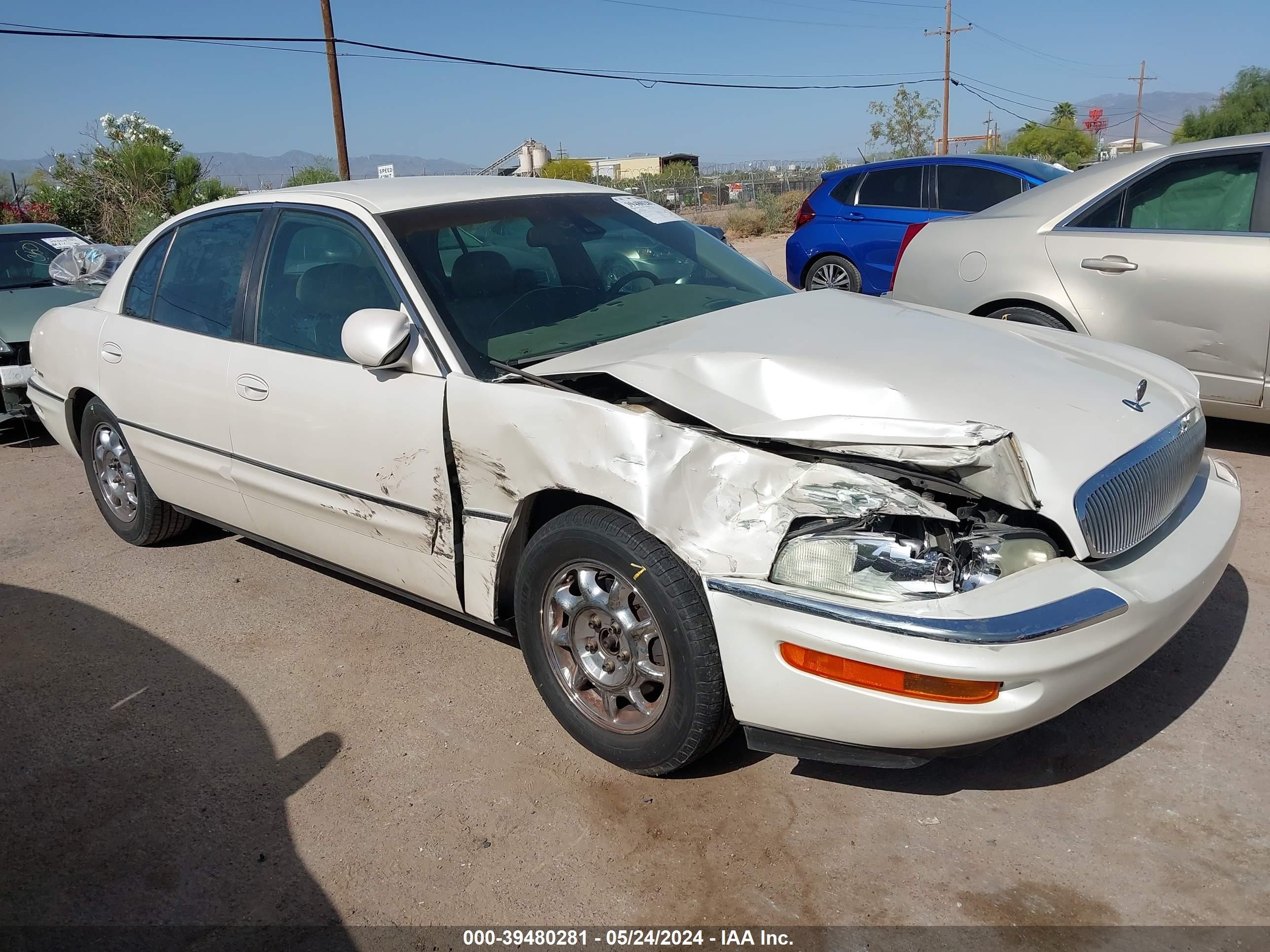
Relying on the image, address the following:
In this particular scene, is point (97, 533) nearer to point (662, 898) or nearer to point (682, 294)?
point (682, 294)

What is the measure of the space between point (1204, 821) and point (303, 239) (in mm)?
3508

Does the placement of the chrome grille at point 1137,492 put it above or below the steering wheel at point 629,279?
below

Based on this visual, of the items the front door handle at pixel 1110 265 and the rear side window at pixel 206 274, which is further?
the front door handle at pixel 1110 265

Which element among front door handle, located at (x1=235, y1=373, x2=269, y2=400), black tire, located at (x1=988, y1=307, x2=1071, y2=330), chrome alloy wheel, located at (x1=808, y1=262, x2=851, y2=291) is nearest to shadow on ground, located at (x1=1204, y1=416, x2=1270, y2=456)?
black tire, located at (x1=988, y1=307, x2=1071, y2=330)

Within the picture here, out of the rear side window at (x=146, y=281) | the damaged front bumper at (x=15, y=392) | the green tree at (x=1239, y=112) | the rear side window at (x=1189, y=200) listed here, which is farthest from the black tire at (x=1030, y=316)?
the green tree at (x=1239, y=112)

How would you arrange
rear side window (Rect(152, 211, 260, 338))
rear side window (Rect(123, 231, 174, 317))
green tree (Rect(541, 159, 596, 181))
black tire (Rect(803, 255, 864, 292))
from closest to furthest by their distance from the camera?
rear side window (Rect(152, 211, 260, 338))
rear side window (Rect(123, 231, 174, 317))
black tire (Rect(803, 255, 864, 292))
green tree (Rect(541, 159, 596, 181))

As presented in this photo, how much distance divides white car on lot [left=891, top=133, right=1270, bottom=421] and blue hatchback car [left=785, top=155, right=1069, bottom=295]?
3.39 metres

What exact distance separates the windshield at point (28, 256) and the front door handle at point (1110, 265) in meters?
7.80

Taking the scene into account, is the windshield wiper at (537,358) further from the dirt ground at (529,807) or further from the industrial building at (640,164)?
the industrial building at (640,164)

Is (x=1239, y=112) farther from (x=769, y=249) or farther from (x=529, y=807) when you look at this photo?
(x=529, y=807)

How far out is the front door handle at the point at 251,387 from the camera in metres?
3.78

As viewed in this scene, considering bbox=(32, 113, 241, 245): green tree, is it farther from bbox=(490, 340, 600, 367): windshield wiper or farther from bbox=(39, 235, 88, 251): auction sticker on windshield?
bbox=(490, 340, 600, 367): windshield wiper

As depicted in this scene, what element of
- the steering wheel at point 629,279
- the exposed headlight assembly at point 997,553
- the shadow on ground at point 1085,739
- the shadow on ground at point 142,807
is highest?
the steering wheel at point 629,279

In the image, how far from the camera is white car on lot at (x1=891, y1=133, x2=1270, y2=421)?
4.83 metres
